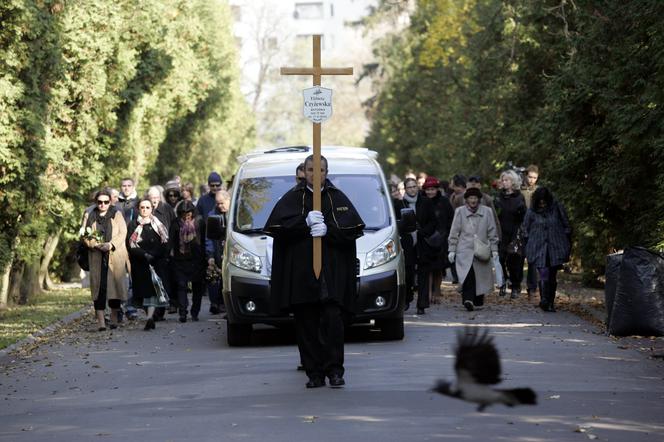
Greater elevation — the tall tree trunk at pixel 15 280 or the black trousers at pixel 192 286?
the tall tree trunk at pixel 15 280

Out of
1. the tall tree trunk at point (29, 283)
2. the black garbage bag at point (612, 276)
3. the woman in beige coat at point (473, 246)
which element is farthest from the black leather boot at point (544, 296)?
the tall tree trunk at point (29, 283)

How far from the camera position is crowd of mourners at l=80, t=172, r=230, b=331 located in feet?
62.7

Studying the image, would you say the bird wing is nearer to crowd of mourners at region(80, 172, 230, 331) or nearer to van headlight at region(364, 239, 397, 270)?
van headlight at region(364, 239, 397, 270)

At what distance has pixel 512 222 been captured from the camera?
74.8 ft

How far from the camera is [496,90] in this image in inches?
1481

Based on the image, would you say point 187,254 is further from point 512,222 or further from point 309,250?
point 309,250

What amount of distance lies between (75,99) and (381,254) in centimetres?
1243

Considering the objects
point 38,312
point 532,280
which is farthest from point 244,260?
point 532,280

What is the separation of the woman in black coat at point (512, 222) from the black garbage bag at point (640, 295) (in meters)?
6.57

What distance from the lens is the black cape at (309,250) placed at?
12.0 m

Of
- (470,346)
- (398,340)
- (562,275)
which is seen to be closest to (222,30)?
(562,275)

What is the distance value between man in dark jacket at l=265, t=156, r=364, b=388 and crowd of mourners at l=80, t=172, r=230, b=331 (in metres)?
7.21

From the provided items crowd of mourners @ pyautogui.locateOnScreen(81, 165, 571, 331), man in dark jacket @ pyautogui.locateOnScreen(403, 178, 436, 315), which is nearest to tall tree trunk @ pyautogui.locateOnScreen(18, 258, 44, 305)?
crowd of mourners @ pyautogui.locateOnScreen(81, 165, 571, 331)

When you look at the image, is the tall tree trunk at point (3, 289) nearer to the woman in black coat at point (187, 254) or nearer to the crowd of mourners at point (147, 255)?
the crowd of mourners at point (147, 255)
